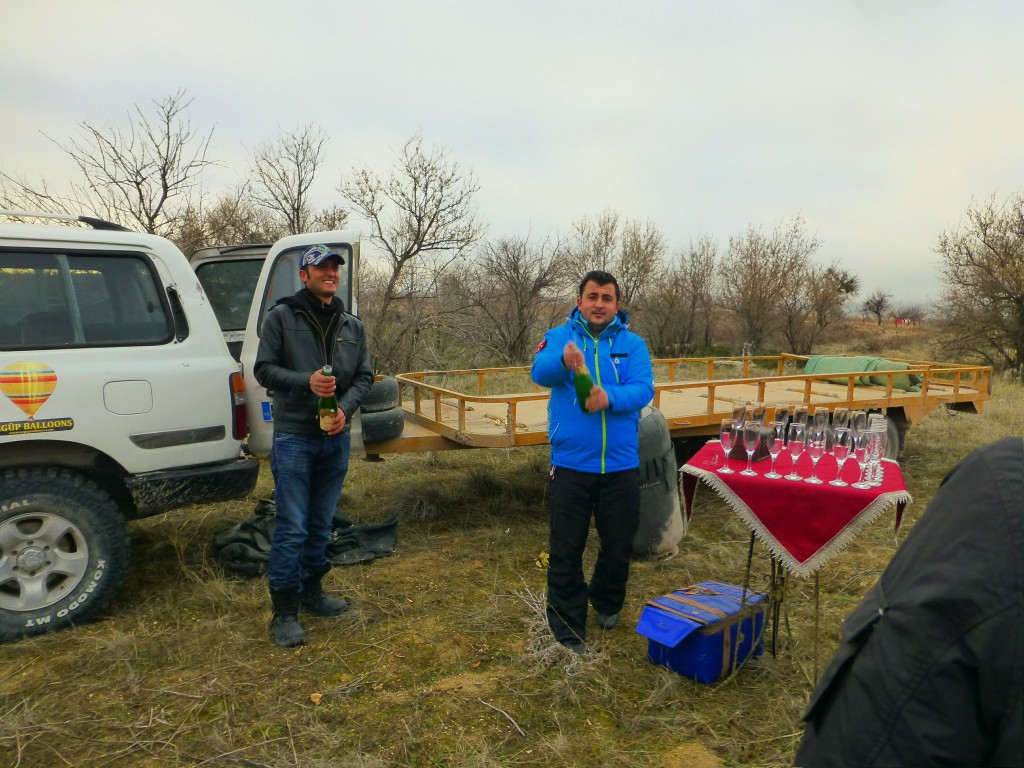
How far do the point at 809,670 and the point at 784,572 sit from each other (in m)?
0.45

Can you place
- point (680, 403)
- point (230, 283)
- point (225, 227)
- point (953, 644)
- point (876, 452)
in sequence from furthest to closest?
point (225, 227) → point (680, 403) → point (230, 283) → point (876, 452) → point (953, 644)

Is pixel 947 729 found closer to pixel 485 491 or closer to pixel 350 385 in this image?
pixel 350 385

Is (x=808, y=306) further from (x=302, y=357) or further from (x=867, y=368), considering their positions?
(x=302, y=357)

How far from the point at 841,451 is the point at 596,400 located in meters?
1.08

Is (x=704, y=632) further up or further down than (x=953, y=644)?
further down

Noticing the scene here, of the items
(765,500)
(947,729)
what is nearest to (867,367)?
(765,500)

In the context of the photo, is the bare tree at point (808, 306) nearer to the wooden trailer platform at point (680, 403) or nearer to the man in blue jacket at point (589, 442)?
the wooden trailer platform at point (680, 403)

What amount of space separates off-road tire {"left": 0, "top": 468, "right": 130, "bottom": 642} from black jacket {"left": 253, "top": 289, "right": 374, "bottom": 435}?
1.05 metres

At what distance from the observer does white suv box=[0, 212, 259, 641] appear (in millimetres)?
3191

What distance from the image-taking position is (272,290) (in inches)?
164

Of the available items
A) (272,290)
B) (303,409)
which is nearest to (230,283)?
(272,290)

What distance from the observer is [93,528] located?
3338mm

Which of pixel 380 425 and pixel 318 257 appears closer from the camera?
pixel 318 257

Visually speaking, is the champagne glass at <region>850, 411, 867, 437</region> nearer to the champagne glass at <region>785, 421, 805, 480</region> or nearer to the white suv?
the champagne glass at <region>785, 421, 805, 480</region>
